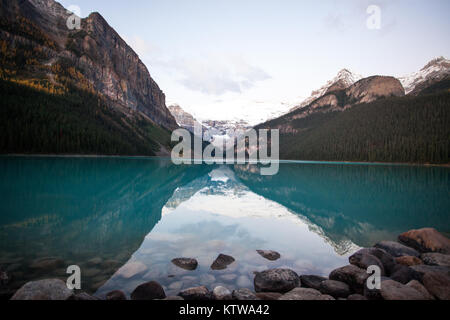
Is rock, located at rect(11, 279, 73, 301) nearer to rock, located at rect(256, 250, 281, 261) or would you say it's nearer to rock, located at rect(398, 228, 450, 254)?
rock, located at rect(256, 250, 281, 261)

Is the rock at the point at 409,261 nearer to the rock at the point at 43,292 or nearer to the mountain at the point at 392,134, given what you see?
the rock at the point at 43,292

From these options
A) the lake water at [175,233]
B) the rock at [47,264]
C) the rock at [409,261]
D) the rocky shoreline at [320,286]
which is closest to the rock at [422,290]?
the rocky shoreline at [320,286]

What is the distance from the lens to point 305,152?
19238 cm

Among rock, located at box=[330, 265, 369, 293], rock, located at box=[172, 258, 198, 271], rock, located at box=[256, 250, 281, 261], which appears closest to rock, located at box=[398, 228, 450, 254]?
rock, located at box=[330, 265, 369, 293]

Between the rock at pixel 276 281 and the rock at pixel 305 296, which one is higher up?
the rock at pixel 305 296

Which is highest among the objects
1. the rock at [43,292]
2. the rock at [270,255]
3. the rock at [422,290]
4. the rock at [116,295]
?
the rock at [43,292]

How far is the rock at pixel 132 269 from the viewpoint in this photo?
8231mm

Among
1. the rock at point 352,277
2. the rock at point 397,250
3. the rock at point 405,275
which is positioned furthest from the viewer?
the rock at point 397,250

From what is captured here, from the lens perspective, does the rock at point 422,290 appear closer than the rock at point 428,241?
Yes

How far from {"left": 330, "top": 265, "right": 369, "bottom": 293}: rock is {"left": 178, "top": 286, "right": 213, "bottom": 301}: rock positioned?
4.81m

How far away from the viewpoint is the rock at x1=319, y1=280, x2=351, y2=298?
284 inches

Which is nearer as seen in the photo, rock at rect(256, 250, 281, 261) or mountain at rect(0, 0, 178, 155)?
rock at rect(256, 250, 281, 261)

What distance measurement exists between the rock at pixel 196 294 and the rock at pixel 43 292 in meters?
2.98
